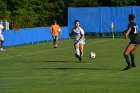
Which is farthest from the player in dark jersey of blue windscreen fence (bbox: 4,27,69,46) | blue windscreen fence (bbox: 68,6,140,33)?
blue windscreen fence (bbox: 68,6,140,33)

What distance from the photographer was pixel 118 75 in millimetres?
19844

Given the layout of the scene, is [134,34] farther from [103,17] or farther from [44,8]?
[44,8]

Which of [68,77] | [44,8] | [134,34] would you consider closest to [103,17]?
[44,8]

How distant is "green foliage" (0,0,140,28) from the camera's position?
224 feet

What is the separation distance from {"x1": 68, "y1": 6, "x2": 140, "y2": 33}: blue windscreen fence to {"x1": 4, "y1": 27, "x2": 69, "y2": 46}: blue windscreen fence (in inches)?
444

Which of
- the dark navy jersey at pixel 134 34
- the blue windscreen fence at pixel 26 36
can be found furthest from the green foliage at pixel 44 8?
the dark navy jersey at pixel 134 34

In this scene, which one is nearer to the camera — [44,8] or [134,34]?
[134,34]

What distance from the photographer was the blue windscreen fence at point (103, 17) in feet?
206

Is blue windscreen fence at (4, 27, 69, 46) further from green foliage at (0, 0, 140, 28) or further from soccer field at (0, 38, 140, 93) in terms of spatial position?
soccer field at (0, 38, 140, 93)

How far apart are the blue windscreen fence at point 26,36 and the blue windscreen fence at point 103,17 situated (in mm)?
11284

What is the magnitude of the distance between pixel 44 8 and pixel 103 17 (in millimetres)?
11867

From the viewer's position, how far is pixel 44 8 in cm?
7325

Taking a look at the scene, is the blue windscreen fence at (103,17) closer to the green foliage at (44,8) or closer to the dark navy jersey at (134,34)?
the green foliage at (44,8)

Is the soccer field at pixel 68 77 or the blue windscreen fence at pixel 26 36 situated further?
the blue windscreen fence at pixel 26 36
